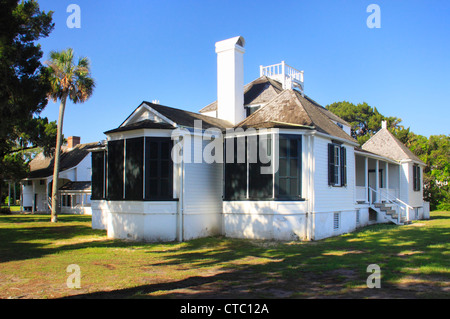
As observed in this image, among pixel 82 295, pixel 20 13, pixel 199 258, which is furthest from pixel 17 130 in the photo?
pixel 82 295

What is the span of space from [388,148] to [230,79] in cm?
1401

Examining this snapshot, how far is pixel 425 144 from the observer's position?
4347 centimetres

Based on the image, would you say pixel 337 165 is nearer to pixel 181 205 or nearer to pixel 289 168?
pixel 289 168

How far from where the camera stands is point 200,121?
17125 millimetres

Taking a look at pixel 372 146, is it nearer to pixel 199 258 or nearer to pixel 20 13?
pixel 199 258

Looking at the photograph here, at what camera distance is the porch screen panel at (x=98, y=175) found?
19.5 metres

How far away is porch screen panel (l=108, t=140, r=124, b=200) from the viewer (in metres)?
15.8

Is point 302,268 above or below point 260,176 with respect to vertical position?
below

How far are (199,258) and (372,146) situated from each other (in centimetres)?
2053

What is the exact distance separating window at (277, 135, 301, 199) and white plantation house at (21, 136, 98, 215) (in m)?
22.7

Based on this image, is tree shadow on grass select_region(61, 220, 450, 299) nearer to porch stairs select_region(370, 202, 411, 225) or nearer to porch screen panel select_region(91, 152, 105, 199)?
porch stairs select_region(370, 202, 411, 225)

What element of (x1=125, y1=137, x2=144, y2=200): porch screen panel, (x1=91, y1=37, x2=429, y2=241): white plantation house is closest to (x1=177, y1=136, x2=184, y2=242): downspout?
(x1=91, y1=37, x2=429, y2=241): white plantation house

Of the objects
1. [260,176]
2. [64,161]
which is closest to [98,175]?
[260,176]

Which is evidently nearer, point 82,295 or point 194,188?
point 82,295
